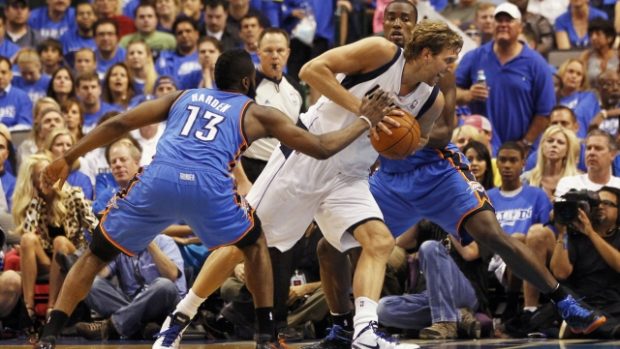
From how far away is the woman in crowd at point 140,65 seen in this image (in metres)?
14.2

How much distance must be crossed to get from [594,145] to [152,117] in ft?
14.7

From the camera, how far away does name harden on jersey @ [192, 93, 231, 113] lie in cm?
754

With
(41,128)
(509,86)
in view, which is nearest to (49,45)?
(41,128)

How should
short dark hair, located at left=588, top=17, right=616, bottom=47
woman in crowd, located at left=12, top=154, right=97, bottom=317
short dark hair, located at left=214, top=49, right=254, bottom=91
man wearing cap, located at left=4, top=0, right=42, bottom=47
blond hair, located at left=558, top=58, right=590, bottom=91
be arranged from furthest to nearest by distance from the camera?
1. man wearing cap, located at left=4, top=0, right=42, bottom=47
2. short dark hair, located at left=588, top=17, right=616, bottom=47
3. blond hair, located at left=558, top=58, right=590, bottom=91
4. woman in crowd, located at left=12, top=154, right=97, bottom=317
5. short dark hair, located at left=214, top=49, right=254, bottom=91

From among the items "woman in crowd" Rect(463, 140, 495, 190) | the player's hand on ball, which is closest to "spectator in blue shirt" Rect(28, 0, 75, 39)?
"woman in crowd" Rect(463, 140, 495, 190)

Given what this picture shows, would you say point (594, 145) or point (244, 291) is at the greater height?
point (594, 145)

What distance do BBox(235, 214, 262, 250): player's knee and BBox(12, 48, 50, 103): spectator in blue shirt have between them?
7.67m

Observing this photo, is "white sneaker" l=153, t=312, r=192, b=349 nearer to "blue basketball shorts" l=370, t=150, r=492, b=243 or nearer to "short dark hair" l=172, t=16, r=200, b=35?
"blue basketball shorts" l=370, t=150, r=492, b=243

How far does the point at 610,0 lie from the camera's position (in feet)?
50.9

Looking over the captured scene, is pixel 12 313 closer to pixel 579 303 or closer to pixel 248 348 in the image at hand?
pixel 248 348

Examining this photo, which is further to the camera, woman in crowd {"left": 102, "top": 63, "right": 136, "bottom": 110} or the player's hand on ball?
woman in crowd {"left": 102, "top": 63, "right": 136, "bottom": 110}

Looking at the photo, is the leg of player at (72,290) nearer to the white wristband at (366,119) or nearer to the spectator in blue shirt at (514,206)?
the white wristband at (366,119)

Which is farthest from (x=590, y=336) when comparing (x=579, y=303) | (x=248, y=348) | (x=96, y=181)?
(x=96, y=181)

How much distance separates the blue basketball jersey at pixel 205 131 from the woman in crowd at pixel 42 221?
3682mm
